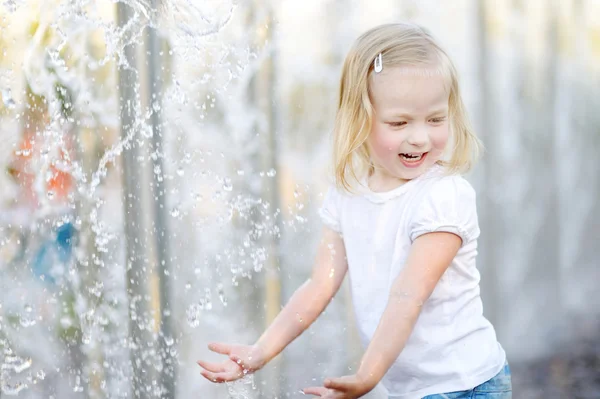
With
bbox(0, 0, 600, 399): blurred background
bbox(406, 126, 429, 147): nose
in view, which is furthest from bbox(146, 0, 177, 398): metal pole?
bbox(406, 126, 429, 147): nose

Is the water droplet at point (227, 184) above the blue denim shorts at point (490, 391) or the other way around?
above

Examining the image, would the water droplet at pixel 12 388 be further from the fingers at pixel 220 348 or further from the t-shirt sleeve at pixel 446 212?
the t-shirt sleeve at pixel 446 212

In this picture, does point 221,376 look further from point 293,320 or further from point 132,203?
point 132,203

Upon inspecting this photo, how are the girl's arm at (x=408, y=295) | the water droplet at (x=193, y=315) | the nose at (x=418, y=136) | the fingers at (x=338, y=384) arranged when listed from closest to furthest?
the fingers at (x=338, y=384)
the girl's arm at (x=408, y=295)
the nose at (x=418, y=136)
the water droplet at (x=193, y=315)

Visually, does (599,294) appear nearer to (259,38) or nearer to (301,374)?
(301,374)

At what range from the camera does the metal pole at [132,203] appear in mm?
2703

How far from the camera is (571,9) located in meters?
3.52

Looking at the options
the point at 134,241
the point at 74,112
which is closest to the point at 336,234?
the point at 134,241

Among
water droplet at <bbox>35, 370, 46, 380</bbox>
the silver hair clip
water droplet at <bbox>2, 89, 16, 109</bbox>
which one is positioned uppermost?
the silver hair clip

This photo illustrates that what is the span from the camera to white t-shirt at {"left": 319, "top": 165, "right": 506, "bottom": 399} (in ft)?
5.03

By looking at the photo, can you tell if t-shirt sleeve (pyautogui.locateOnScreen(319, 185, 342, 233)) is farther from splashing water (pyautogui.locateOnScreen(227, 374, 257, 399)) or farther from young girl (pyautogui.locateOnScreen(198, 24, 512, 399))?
splashing water (pyautogui.locateOnScreen(227, 374, 257, 399))

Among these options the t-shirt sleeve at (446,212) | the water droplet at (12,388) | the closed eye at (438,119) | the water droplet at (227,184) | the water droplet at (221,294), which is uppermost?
the closed eye at (438,119)

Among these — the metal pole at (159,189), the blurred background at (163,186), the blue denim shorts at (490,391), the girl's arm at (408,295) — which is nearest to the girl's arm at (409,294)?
the girl's arm at (408,295)

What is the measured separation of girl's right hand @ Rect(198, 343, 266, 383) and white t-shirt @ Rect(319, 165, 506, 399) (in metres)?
0.21
